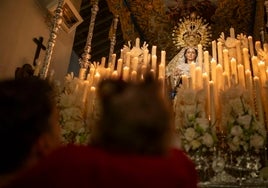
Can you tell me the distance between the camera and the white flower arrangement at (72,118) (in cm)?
208

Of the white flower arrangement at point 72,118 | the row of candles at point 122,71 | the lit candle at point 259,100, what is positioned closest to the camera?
the lit candle at point 259,100

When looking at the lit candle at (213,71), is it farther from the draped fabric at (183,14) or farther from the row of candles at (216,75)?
the draped fabric at (183,14)

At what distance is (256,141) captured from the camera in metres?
1.72

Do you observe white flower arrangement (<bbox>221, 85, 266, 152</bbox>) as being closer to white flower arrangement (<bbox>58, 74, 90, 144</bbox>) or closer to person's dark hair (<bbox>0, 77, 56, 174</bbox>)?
white flower arrangement (<bbox>58, 74, 90, 144</bbox>)

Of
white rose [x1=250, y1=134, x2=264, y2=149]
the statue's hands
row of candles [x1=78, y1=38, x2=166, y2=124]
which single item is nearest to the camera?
white rose [x1=250, y1=134, x2=264, y2=149]

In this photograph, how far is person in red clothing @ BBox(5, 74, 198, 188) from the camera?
745mm

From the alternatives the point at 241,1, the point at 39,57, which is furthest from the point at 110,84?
the point at 241,1

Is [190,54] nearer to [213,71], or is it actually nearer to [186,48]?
[186,48]

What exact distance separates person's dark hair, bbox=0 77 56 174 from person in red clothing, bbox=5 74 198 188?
141mm

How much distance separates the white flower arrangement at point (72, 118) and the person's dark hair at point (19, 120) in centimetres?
113

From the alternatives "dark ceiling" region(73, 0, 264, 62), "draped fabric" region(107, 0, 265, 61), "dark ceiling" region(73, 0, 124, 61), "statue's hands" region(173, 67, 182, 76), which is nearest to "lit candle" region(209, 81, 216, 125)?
"statue's hands" region(173, 67, 182, 76)

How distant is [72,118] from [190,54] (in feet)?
6.78

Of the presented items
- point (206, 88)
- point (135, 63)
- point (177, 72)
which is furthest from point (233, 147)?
point (177, 72)

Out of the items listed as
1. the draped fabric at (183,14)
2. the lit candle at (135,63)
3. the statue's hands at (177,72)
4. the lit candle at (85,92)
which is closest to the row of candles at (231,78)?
the lit candle at (135,63)
